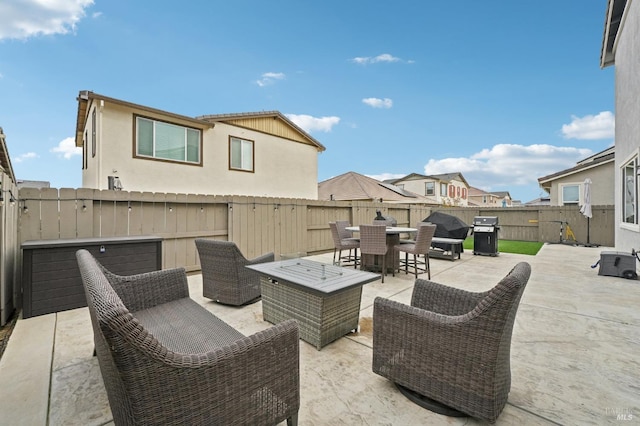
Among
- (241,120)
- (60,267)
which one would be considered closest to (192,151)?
(241,120)

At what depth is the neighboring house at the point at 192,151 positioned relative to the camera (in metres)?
7.51

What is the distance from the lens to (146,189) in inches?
316

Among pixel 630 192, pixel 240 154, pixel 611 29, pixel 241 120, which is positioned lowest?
pixel 630 192

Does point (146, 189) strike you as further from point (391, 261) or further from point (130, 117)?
point (391, 261)

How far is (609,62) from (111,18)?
13.9 meters

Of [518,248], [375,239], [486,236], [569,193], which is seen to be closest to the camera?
[375,239]

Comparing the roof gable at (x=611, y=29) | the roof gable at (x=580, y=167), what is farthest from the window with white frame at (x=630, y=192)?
the roof gable at (x=580, y=167)

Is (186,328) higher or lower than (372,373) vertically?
higher

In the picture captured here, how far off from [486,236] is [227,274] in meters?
7.41

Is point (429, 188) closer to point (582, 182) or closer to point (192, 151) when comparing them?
point (582, 182)

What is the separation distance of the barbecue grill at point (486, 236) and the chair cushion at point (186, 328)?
7.95 meters

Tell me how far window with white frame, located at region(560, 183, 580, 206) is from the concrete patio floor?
38.8 feet

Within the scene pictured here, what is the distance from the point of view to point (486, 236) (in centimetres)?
790

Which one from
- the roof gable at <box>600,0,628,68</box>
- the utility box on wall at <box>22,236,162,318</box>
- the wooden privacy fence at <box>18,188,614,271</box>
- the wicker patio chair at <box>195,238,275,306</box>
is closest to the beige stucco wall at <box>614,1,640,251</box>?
the roof gable at <box>600,0,628,68</box>
